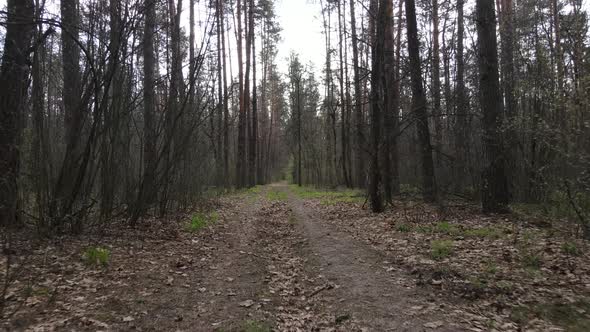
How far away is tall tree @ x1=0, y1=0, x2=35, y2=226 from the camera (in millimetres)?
5625

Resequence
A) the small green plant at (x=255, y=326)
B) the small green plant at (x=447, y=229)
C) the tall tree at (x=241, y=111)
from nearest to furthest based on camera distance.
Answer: the small green plant at (x=255, y=326) < the small green plant at (x=447, y=229) < the tall tree at (x=241, y=111)

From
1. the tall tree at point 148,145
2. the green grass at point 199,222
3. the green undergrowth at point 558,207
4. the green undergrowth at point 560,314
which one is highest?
the tall tree at point 148,145

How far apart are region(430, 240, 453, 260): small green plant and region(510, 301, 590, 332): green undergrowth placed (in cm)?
174

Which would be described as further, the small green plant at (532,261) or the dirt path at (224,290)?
the small green plant at (532,261)

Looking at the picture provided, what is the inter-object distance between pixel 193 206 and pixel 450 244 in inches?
300

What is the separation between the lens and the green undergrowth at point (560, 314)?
11.2 feet

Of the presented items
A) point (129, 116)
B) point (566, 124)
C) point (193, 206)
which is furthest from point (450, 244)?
point (193, 206)

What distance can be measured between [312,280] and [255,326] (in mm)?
1546

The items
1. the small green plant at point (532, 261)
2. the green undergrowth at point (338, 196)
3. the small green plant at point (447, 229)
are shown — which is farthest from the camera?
the green undergrowth at point (338, 196)

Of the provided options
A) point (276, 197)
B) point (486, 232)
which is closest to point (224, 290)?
point (486, 232)

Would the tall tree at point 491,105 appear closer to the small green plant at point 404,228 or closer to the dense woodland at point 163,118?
the dense woodland at point 163,118

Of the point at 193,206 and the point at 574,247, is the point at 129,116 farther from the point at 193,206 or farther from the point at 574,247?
the point at 574,247

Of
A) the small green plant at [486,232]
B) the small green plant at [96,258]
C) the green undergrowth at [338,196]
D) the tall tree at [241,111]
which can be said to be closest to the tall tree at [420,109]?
the green undergrowth at [338,196]

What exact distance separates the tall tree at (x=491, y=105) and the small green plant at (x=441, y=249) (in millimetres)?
3098
